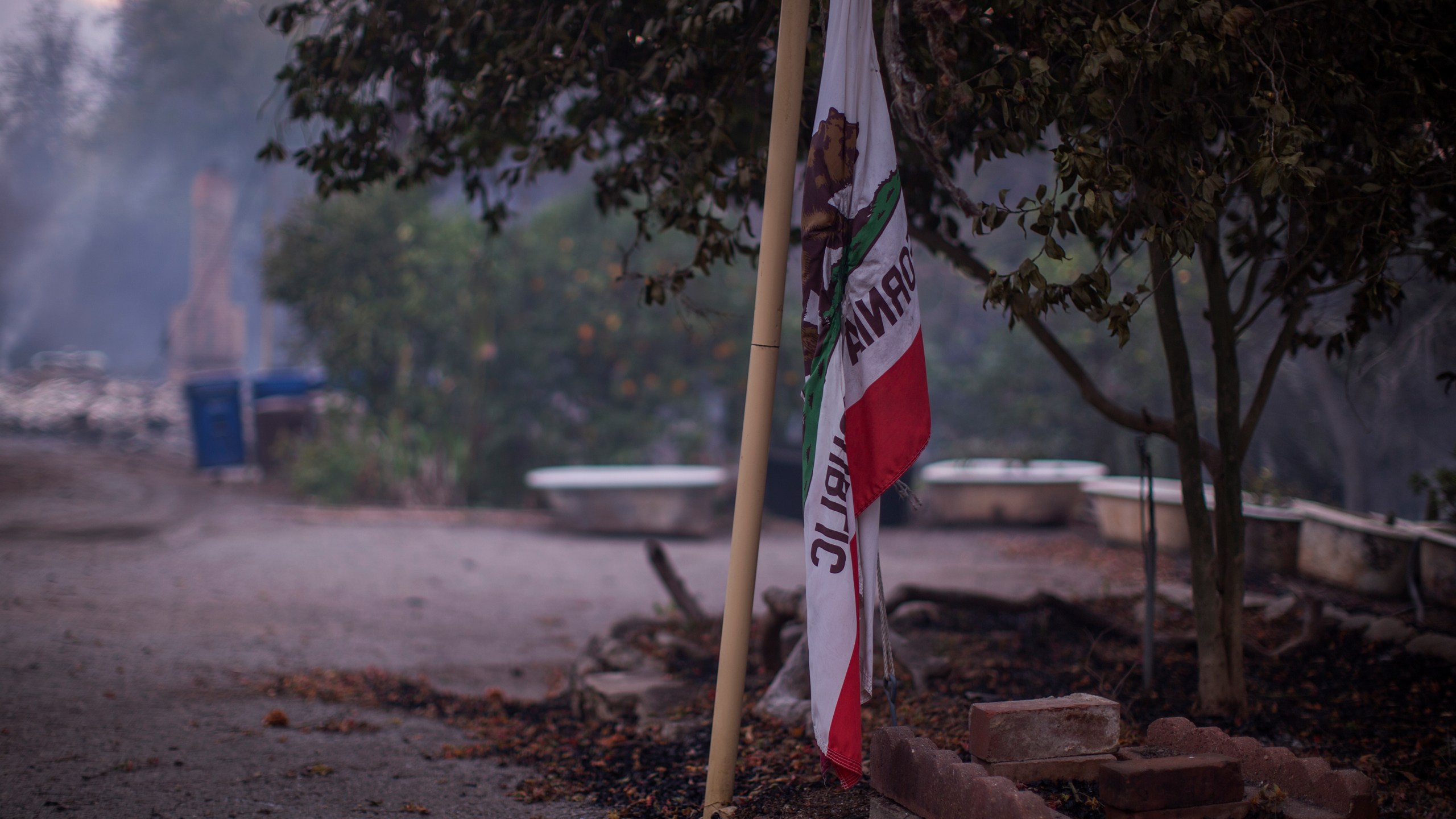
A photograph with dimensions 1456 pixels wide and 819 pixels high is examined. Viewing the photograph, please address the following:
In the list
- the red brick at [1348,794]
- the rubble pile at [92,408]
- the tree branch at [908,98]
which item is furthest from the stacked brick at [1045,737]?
the rubble pile at [92,408]

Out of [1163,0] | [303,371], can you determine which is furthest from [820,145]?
[303,371]

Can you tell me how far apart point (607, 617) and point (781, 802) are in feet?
14.7

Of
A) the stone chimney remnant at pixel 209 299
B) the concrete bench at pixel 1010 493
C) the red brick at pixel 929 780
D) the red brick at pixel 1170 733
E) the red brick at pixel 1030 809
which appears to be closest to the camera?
the red brick at pixel 1030 809

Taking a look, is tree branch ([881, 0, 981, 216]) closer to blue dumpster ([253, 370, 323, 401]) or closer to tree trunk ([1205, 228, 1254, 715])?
tree trunk ([1205, 228, 1254, 715])

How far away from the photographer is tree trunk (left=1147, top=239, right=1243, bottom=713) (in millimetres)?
3666

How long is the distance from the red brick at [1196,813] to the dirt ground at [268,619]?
1882 mm

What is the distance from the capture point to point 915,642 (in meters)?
4.59

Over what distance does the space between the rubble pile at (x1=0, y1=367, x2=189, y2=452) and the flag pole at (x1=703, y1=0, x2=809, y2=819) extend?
1670 centimetres

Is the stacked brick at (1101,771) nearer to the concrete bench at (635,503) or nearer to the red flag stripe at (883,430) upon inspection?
the red flag stripe at (883,430)

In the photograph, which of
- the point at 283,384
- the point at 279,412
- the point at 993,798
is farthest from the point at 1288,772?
the point at 283,384

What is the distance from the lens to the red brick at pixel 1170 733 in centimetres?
246

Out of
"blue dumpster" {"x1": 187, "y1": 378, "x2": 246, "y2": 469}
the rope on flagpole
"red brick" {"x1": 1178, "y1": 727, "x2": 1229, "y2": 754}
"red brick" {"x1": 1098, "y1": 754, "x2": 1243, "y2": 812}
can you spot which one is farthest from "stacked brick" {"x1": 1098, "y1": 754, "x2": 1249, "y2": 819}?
"blue dumpster" {"x1": 187, "y1": 378, "x2": 246, "y2": 469}

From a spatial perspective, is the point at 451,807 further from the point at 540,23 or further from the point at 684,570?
the point at 684,570

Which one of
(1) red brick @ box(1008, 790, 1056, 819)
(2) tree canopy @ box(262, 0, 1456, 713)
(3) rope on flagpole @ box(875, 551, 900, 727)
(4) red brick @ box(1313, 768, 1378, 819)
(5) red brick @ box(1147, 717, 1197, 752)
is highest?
(2) tree canopy @ box(262, 0, 1456, 713)
